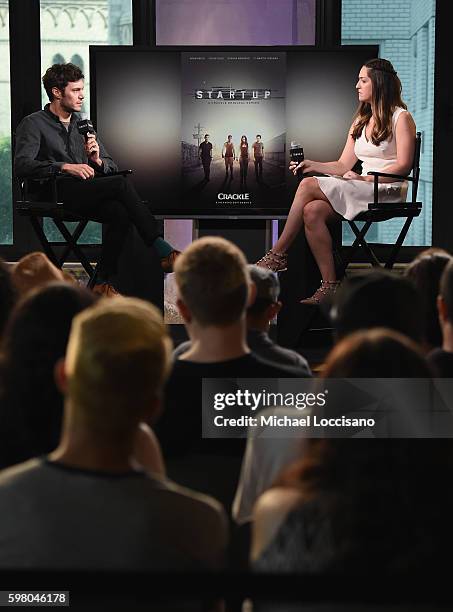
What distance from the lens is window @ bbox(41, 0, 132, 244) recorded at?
6402mm

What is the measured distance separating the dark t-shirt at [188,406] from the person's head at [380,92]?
12.1ft

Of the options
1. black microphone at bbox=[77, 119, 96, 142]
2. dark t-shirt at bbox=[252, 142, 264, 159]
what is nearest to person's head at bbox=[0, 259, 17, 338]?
black microphone at bbox=[77, 119, 96, 142]

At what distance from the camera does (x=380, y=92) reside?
5582 mm

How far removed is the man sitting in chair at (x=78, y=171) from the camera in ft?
17.5

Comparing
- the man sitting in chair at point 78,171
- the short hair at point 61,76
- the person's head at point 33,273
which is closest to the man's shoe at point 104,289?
the man sitting in chair at point 78,171

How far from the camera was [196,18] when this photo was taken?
6.41m

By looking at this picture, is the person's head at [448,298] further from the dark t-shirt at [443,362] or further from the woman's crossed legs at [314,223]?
the woman's crossed legs at [314,223]

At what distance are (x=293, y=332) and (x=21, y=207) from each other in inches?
66.2

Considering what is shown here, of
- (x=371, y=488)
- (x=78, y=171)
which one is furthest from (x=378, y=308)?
(x=78, y=171)

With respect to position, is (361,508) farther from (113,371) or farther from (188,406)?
(188,406)

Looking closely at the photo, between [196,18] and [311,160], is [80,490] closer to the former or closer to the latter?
[311,160]

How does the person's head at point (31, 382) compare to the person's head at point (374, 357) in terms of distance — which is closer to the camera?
the person's head at point (374, 357)

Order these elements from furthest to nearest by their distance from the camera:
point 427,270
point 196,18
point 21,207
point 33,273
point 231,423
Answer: point 196,18 → point 21,207 → point 33,273 → point 427,270 → point 231,423

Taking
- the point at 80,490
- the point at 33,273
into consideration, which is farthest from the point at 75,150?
the point at 80,490
